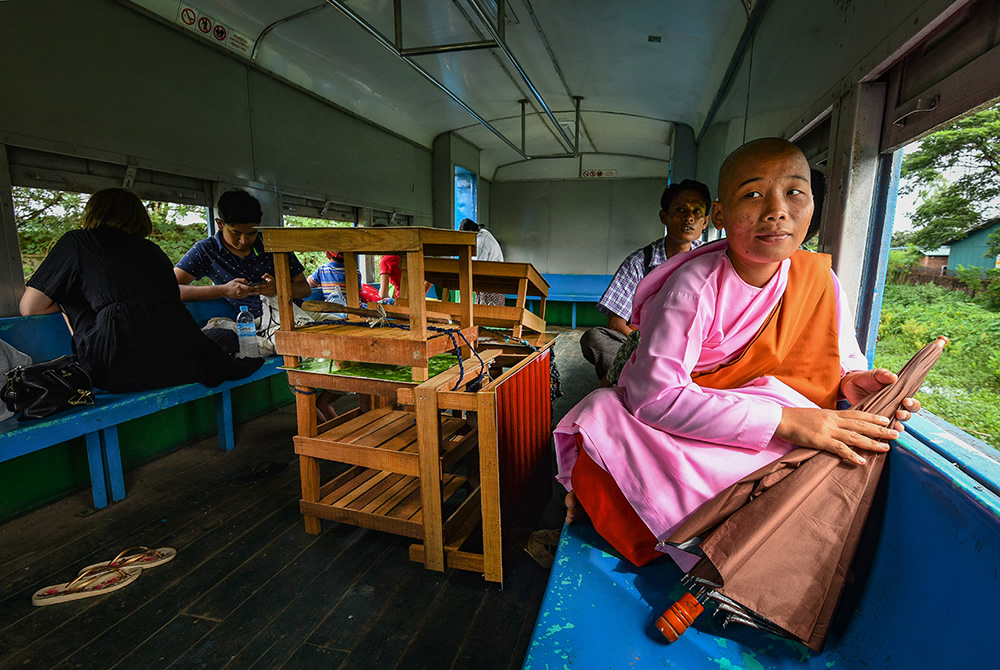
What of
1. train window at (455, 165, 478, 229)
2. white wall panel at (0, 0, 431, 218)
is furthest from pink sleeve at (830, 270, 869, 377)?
train window at (455, 165, 478, 229)

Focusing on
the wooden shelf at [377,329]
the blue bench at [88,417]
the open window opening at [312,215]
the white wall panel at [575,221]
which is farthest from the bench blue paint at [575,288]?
the wooden shelf at [377,329]

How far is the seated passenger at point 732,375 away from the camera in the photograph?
1065 millimetres

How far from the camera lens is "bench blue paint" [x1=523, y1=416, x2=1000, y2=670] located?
0.78 metres

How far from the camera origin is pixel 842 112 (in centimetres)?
179

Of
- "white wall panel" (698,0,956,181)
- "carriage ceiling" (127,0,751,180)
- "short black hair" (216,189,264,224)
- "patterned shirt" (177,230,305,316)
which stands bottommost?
"patterned shirt" (177,230,305,316)

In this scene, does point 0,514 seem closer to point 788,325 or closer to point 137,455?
point 137,455

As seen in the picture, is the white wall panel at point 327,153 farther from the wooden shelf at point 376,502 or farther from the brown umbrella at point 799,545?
the brown umbrella at point 799,545

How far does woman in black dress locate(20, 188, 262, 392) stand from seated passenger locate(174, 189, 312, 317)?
52 centimetres

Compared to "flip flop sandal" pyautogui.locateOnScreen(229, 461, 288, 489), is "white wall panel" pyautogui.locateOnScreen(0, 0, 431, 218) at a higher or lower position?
higher

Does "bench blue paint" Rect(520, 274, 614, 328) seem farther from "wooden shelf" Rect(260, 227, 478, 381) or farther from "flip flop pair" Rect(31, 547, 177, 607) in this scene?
"flip flop pair" Rect(31, 547, 177, 607)

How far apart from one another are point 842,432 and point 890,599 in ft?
1.11

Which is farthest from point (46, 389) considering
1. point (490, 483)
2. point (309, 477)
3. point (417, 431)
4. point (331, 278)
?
point (331, 278)

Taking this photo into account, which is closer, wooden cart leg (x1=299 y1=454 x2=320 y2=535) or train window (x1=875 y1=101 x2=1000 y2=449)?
train window (x1=875 y1=101 x2=1000 y2=449)

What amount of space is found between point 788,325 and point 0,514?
379 centimetres
